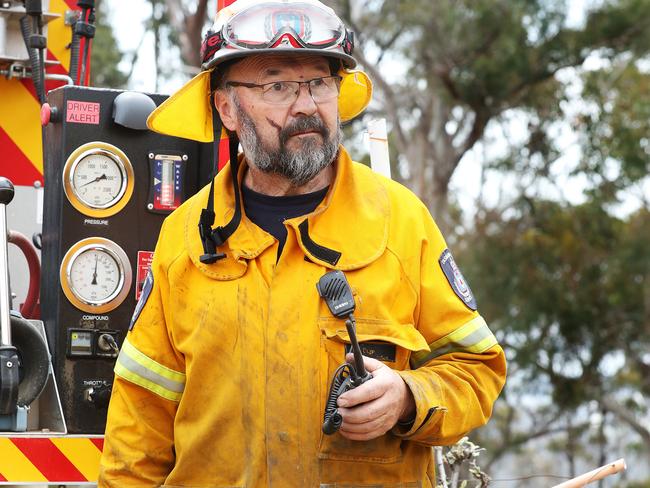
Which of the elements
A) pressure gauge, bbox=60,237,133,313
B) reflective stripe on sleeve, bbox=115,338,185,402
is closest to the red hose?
pressure gauge, bbox=60,237,133,313

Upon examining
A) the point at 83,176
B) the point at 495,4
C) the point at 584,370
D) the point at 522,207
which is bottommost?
the point at 584,370

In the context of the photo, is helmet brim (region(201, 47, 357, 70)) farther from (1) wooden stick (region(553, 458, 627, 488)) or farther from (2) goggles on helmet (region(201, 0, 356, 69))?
(1) wooden stick (region(553, 458, 627, 488))

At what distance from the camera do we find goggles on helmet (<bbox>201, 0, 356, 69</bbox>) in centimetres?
343

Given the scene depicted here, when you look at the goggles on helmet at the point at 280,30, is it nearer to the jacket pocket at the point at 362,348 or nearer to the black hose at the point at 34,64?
the jacket pocket at the point at 362,348

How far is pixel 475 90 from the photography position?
19.7 metres

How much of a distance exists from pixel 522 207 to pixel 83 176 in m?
18.3

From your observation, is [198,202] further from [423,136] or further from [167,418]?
[423,136]

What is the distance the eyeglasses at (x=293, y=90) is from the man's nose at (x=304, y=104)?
0.01 metres

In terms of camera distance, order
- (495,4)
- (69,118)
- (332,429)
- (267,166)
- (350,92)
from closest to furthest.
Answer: (332,429)
(267,166)
(350,92)
(69,118)
(495,4)

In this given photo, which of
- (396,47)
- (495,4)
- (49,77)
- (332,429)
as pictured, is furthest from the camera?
(396,47)

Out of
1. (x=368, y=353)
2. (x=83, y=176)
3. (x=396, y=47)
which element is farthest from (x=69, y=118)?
(x=396, y=47)

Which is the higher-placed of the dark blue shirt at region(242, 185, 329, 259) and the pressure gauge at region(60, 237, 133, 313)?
the dark blue shirt at region(242, 185, 329, 259)

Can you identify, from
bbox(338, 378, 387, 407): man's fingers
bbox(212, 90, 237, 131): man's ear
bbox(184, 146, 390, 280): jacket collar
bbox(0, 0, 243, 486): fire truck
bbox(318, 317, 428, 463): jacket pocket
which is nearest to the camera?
bbox(338, 378, 387, 407): man's fingers

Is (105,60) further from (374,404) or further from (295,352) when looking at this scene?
(374,404)
